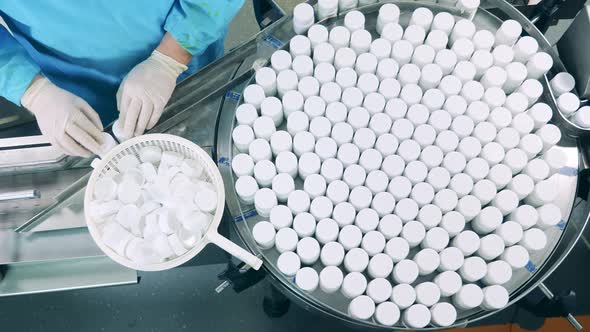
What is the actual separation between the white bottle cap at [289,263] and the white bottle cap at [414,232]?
231 millimetres

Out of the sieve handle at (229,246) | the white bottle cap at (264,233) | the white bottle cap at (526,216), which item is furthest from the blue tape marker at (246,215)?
the white bottle cap at (526,216)

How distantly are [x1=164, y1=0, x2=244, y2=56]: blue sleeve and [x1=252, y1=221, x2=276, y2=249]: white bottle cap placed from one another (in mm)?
432

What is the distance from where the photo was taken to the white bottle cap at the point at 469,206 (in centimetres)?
90

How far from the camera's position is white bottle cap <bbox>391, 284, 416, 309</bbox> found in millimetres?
836

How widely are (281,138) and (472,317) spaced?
54 centimetres

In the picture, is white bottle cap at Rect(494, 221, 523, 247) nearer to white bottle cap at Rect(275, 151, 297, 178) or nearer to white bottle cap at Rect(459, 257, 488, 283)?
white bottle cap at Rect(459, 257, 488, 283)

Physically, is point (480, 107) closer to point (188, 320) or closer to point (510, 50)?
point (510, 50)

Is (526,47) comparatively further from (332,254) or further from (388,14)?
(332,254)

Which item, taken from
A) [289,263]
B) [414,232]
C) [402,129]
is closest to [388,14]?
[402,129]

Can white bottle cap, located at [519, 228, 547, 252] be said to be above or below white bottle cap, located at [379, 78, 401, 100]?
below

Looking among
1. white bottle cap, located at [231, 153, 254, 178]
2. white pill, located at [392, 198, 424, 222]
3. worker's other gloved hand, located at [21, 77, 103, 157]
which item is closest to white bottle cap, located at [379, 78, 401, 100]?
white pill, located at [392, 198, 424, 222]

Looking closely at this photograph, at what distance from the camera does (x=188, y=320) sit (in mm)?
1010

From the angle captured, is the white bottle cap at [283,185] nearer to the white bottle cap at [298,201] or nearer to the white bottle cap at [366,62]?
the white bottle cap at [298,201]

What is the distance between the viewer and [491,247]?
876mm
